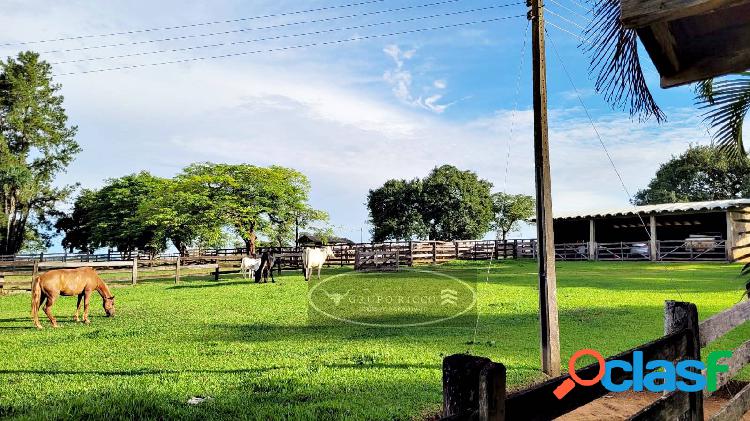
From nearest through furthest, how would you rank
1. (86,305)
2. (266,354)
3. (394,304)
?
1. (266,354)
2. (86,305)
3. (394,304)

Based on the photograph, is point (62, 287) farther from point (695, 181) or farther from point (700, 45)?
point (695, 181)

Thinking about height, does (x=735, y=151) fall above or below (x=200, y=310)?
above

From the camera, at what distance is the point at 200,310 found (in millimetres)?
12164

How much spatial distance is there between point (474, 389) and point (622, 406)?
4.62 meters

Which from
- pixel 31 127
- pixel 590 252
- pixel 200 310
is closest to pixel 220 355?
pixel 200 310

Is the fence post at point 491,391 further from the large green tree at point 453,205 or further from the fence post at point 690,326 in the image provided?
the large green tree at point 453,205

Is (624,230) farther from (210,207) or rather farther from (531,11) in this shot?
(531,11)

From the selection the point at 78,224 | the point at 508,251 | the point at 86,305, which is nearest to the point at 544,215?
the point at 86,305

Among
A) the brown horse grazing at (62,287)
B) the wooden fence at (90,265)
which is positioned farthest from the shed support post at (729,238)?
the brown horse grazing at (62,287)

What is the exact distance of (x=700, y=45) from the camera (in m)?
2.68

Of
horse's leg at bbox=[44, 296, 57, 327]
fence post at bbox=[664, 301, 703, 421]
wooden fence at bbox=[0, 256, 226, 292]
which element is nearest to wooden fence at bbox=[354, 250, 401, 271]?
wooden fence at bbox=[0, 256, 226, 292]

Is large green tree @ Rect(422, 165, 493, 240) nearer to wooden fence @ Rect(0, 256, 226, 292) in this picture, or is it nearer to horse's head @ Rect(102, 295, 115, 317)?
wooden fence @ Rect(0, 256, 226, 292)

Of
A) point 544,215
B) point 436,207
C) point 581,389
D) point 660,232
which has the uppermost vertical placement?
point 436,207

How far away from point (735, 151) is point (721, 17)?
5.11m
